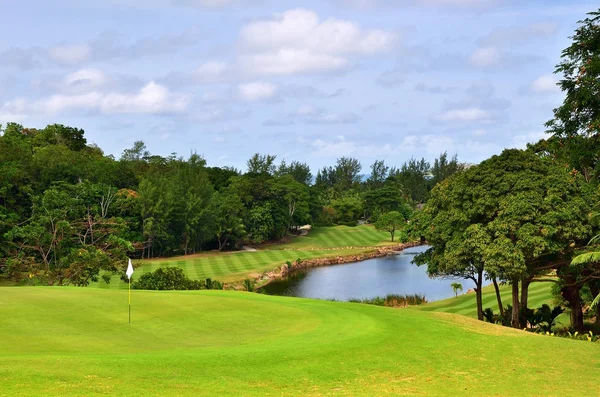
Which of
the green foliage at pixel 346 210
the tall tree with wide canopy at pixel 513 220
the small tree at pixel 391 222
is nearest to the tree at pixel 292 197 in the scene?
the small tree at pixel 391 222

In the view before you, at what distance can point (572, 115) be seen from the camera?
1175 inches

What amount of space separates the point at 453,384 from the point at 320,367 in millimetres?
3121

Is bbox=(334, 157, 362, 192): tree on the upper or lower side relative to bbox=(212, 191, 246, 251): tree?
upper

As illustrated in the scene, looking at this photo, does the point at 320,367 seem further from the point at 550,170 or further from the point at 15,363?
the point at 550,170

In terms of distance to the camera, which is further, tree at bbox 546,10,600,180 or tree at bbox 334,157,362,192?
tree at bbox 334,157,362,192

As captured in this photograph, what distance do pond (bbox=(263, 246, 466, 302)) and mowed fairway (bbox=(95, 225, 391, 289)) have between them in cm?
519

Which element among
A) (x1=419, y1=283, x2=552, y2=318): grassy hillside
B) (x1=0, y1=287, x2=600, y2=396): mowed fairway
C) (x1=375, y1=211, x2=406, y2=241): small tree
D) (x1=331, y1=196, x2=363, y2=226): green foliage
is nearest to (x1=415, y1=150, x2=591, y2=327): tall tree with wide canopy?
(x1=0, y1=287, x2=600, y2=396): mowed fairway

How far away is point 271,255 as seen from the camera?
83.4 m

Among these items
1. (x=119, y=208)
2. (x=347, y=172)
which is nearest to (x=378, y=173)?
(x=347, y=172)

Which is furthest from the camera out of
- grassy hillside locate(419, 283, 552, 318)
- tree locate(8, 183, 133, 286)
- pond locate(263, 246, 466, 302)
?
pond locate(263, 246, 466, 302)

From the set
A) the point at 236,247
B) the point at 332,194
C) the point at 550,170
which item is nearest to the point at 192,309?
the point at 550,170

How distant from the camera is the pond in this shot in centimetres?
5494

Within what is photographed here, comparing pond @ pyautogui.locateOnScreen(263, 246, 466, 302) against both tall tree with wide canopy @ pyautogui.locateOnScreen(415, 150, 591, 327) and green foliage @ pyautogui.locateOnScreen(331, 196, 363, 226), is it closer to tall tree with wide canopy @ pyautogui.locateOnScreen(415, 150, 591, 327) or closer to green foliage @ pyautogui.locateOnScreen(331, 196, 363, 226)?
tall tree with wide canopy @ pyautogui.locateOnScreen(415, 150, 591, 327)

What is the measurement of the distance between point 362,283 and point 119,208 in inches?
1279
